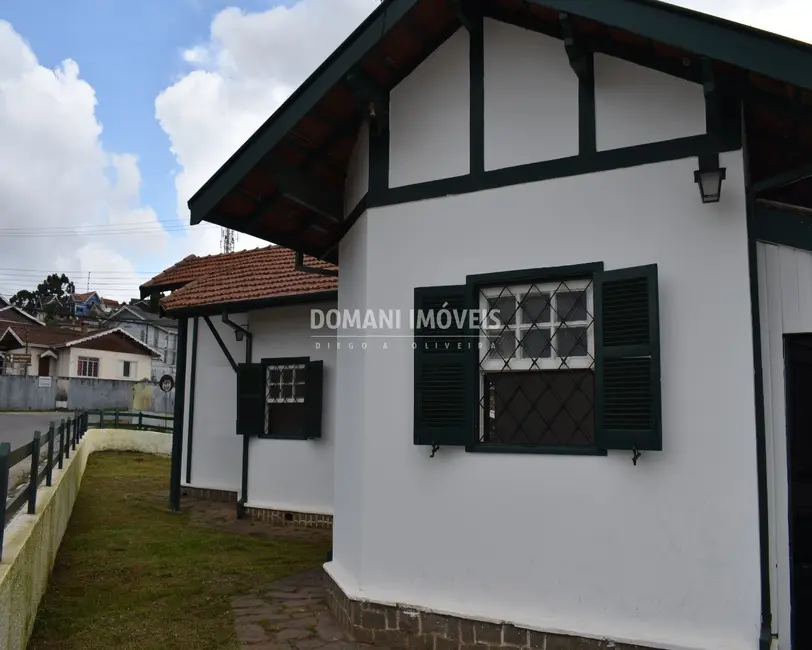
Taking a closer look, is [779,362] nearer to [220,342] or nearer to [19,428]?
[220,342]

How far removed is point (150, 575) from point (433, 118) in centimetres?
549

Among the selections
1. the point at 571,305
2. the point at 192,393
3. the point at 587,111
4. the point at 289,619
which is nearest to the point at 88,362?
the point at 192,393

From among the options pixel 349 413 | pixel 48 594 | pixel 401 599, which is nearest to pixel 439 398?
pixel 349 413

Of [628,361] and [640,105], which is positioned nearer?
[628,361]

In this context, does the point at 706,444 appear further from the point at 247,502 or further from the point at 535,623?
the point at 247,502

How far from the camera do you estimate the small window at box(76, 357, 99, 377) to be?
4141cm

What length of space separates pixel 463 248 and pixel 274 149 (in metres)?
1.79

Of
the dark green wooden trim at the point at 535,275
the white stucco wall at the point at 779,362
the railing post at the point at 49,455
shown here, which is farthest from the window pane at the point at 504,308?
the railing post at the point at 49,455

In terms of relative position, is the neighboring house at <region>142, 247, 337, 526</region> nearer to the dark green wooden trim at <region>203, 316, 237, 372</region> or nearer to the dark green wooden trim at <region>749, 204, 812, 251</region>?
the dark green wooden trim at <region>203, 316, 237, 372</region>

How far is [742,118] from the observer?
4.30 m

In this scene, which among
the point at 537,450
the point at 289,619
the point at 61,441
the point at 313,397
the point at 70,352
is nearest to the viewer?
the point at 537,450

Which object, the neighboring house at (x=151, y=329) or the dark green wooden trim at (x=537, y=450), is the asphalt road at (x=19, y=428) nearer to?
the dark green wooden trim at (x=537, y=450)

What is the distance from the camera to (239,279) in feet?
36.6

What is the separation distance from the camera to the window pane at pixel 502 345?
494cm
